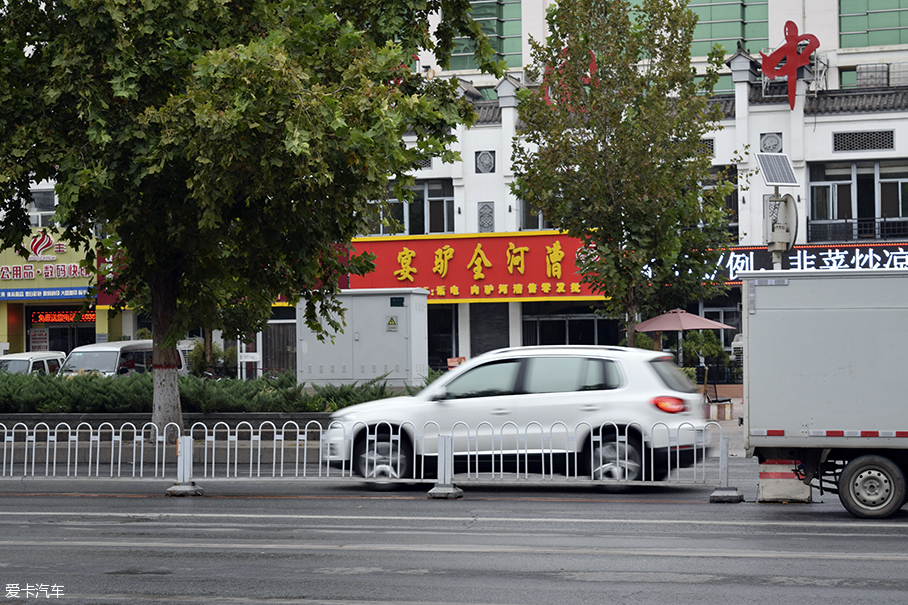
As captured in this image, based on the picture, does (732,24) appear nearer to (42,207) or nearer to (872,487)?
(42,207)

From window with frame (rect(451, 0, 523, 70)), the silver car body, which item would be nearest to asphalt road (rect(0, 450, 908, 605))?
the silver car body

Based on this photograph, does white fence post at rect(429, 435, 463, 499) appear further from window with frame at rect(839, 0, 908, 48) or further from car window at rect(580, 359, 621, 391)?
window with frame at rect(839, 0, 908, 48)

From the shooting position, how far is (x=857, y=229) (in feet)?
106

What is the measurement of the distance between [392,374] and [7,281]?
2362 cm

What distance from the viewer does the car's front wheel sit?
12719mm

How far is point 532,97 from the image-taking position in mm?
20375

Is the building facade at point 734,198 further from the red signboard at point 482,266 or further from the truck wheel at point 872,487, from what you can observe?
the truck wheel at point 872,487

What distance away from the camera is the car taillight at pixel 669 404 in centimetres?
1202

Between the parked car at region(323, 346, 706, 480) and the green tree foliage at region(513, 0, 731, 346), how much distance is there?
721 centimetres

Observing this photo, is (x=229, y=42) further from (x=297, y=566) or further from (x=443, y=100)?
(x=297, y=566)

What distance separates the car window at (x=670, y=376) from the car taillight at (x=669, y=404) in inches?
8.2

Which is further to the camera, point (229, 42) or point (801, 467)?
point (229, 42)

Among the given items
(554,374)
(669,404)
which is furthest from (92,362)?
(669,404)

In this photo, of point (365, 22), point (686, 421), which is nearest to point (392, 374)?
point (365, 22)
